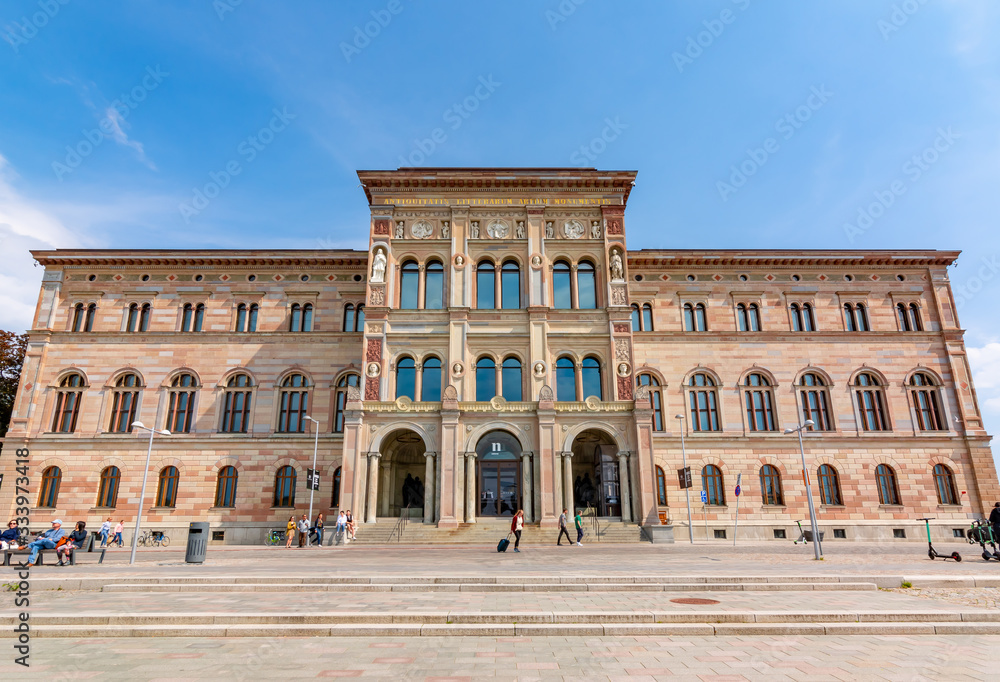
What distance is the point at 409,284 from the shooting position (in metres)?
37.2

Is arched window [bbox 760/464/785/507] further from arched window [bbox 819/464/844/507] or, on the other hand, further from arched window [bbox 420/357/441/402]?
arched window [bbox 420/357/441/402]

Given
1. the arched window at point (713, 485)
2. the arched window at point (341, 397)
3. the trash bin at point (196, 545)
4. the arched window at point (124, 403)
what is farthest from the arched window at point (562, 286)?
the arched window at point (124, 403)

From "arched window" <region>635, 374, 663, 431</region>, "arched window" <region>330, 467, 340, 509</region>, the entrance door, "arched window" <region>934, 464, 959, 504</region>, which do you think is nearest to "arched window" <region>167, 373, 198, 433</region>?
"arched window" <region>330, 467, 340, 509</region>

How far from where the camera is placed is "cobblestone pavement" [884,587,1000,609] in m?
11.1

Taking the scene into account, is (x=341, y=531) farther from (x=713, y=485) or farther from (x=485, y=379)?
(x=713, y=485)

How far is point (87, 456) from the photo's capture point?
35844mm

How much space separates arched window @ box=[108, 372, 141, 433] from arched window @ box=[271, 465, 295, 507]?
33.6 feet

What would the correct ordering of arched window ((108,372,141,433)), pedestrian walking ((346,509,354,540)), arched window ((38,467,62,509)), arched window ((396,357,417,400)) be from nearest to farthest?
pedestrian walking ((346,509,354,540))
arched window ((396,357,417,400))
arched window ((38,467,62,509))
arched window ((108,372,141,433))

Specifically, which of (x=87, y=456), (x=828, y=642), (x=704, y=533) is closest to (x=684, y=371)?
(x=704, y=533)

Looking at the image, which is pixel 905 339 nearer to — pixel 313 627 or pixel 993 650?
pixel 993 650

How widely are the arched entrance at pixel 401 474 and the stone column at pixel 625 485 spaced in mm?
11477

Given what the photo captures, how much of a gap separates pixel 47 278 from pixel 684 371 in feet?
144

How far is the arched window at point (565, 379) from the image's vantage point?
3497 cm

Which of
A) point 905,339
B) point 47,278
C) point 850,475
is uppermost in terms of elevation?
point 47,278
